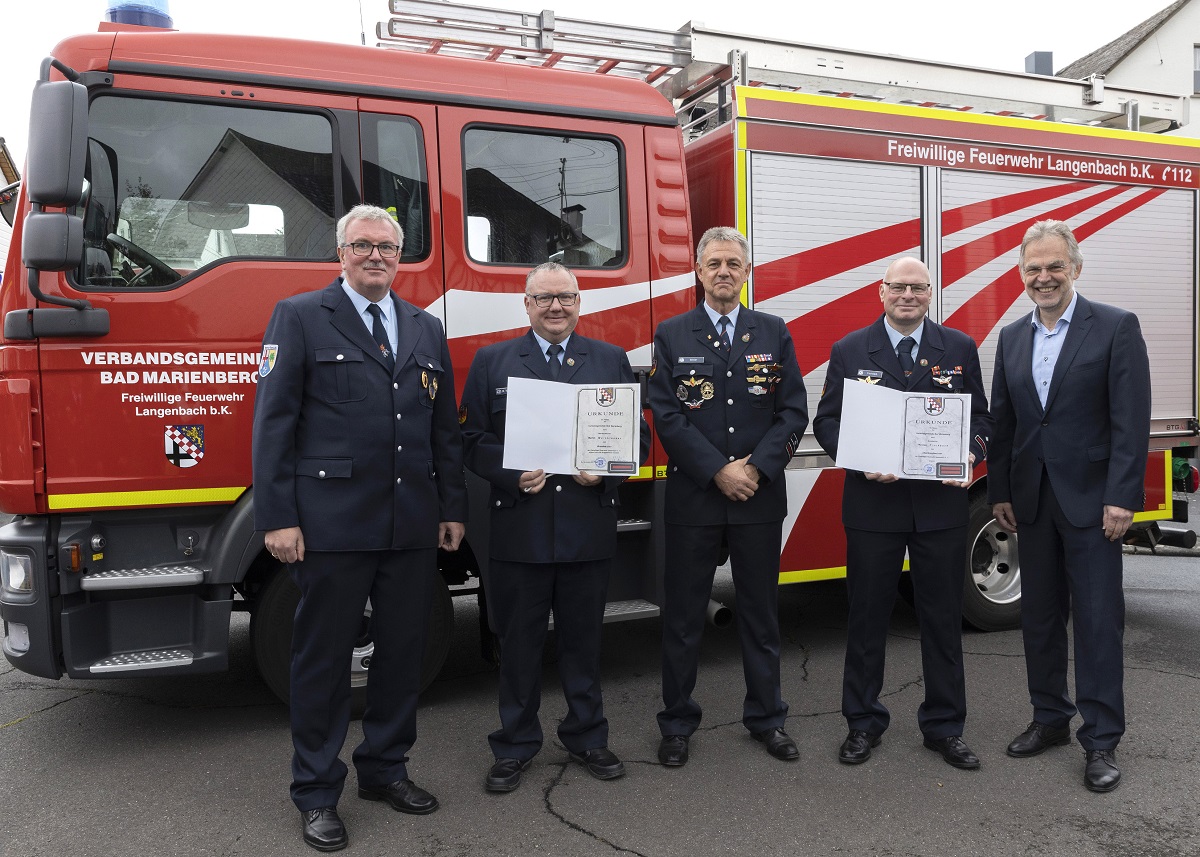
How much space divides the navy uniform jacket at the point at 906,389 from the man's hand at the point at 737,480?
41 cm

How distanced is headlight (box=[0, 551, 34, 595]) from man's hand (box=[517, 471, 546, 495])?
1.86m

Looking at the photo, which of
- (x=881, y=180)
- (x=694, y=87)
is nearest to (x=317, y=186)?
(x=694, y=87)

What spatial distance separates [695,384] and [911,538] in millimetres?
1053

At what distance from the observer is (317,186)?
379cm

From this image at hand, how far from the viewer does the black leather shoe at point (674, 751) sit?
3586 mm

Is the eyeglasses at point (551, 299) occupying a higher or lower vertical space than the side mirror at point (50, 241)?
lower

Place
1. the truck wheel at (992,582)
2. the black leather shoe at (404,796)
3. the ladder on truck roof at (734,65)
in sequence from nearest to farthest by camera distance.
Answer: the black leather shoe at (404,796)
the ladder on truck roof at (734,65)
the truck wheel at (992,582)

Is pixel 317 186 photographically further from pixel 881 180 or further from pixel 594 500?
pixel 881 180

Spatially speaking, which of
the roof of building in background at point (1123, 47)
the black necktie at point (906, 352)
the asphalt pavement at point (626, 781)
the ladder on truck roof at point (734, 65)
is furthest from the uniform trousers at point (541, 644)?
the roof of building in background at point (1123, 47)

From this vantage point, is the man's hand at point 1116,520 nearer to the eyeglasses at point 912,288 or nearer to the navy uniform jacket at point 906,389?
the navy uniform jacket at point 906,389

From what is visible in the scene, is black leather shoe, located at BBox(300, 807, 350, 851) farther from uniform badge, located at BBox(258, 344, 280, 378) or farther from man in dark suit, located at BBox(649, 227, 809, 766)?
uniform badge, located at BBox(258, 344, 280, 378)

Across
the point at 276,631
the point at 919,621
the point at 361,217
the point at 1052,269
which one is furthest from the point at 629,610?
the point at 1052,269

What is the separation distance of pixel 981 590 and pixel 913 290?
96.3 inches

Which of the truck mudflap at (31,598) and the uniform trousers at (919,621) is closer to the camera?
the truck mudflap at (31,598)
